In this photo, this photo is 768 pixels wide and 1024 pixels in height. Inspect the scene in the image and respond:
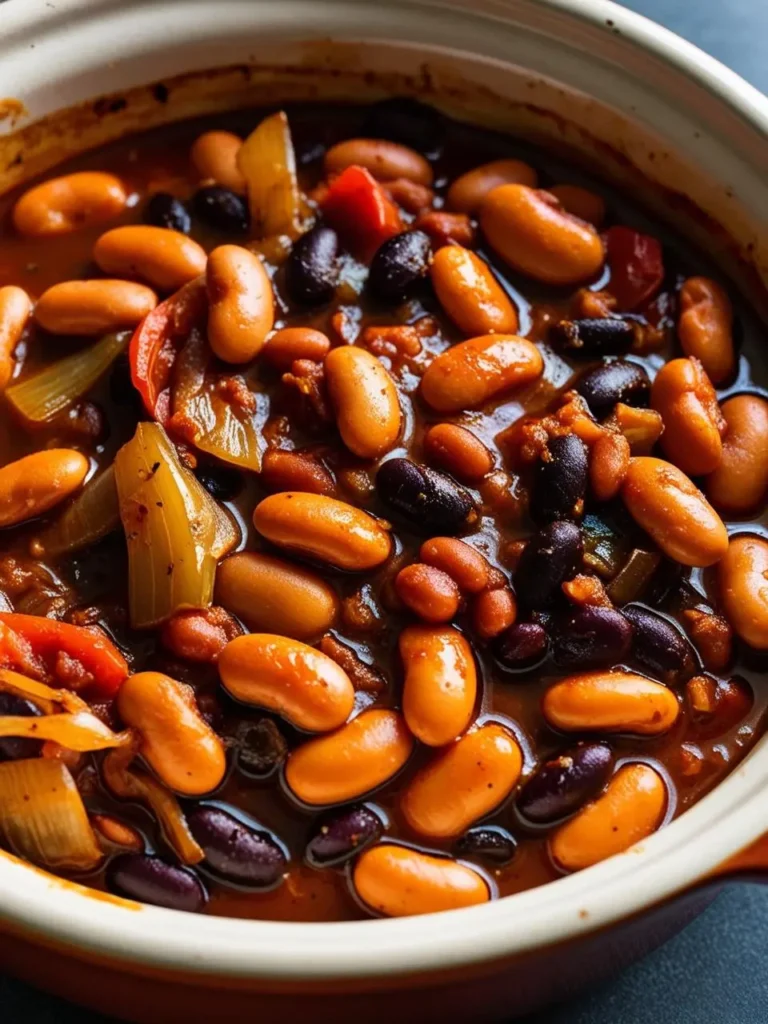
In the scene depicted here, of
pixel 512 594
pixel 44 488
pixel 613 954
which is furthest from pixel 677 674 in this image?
pixel 44 488

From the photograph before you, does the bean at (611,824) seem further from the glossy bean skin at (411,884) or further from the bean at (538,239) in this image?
the bean at (538,239)

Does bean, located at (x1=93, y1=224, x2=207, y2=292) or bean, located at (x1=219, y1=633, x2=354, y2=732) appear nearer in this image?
bean, located at (x1=219, y1=633, x2=354, y2=732)

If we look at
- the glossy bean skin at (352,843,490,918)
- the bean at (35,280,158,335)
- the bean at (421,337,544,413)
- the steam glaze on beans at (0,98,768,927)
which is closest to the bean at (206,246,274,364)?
the steam glaze on beans at (0,98,768,927)

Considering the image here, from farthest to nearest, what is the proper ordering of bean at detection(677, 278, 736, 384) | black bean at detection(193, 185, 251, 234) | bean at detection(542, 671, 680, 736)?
1. black bean at detection(193, 185, 251, 234)
2. bean at detection(677, 278, 736, 384)
3. bean at detection(542, 671, 680, 736)

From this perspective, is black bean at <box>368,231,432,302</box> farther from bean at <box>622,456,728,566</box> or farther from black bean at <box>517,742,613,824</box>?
black bean at <box>517,742,613,824</box>

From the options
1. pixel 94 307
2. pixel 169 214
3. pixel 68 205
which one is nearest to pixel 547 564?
pixel 94 307

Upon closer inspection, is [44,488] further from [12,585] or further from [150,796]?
[150,796]

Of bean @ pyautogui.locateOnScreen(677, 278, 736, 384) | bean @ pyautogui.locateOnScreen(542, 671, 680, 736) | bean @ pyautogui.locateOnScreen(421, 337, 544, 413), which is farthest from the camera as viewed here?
bean @ pyautogui.locateOnScreen(677, 278, 736, 384)
